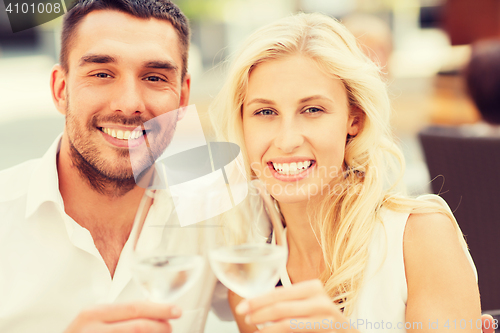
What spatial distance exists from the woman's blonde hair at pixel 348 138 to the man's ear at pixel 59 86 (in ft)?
1.90

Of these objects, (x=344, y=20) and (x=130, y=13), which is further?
(x=344, y=20)

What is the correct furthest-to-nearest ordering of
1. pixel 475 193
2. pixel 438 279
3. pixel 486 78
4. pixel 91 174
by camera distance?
pixel 486 78, pixel 475 193, pixel 91 174, pixel 438 279

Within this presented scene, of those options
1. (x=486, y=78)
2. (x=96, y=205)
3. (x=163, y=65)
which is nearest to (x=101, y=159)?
(x=96, y=205)

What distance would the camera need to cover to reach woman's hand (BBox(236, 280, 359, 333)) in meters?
0.90

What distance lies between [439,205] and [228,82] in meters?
0.78

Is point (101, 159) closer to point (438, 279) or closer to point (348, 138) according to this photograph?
point (348, 138)

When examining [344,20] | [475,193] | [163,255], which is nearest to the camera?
[163,255]

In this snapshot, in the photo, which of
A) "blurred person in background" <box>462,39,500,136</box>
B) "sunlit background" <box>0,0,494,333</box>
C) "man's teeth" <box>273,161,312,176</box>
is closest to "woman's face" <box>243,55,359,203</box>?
"man's teeth" <box>273,161,312,176</box>

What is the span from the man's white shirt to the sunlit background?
4.52 m

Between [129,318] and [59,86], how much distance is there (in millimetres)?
1142

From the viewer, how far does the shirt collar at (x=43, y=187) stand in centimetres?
157

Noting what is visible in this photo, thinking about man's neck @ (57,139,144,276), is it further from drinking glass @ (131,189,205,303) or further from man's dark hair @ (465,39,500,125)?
man's dark hair @ (465,39,500,125)

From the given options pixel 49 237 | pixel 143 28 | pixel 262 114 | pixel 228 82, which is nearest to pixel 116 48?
pixel 143 28

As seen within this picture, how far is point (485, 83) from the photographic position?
2.57 metres
